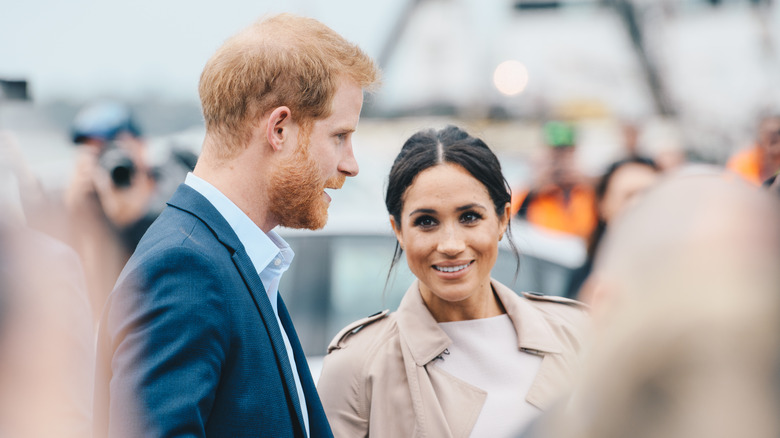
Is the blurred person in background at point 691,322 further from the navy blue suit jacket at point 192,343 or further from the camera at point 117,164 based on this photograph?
the camera at point 117,164

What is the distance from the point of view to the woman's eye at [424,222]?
2.06 m

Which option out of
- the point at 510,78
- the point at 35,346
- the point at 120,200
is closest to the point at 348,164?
the point at 35,346

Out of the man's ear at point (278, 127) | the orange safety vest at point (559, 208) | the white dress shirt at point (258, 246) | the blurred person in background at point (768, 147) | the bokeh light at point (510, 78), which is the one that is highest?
the bokeh light at point (510, 78)

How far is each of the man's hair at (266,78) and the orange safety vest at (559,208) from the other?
3158mm

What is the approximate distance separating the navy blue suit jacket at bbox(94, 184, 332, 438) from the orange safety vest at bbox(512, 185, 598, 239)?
3.33 m

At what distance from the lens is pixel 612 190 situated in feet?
13.0

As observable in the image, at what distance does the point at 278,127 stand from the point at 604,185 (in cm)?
284

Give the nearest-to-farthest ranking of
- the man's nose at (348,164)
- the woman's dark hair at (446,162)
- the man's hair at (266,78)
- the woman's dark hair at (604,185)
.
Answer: the man's hair at (266,78), the man's nose at (348,164), the woman's dark hair at (446,162), the woman's dark hair at (604,185)

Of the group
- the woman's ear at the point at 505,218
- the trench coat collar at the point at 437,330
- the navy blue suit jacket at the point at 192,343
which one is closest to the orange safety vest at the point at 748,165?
the woman's ear at the point at 505,218

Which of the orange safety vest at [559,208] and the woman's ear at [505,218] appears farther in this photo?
the orange safety vest at [559,208]

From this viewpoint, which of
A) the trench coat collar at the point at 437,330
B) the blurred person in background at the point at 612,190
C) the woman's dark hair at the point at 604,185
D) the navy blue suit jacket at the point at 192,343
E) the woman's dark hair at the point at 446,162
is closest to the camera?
the navy blue suit jacket at the point at 192,343

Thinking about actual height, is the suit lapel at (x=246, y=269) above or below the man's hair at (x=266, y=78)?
below

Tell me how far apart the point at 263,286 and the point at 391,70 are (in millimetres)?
18310

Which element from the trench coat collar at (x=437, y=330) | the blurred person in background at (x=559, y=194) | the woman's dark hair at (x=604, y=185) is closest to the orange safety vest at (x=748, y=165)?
the blurred person in background at (x=559, y=194)
